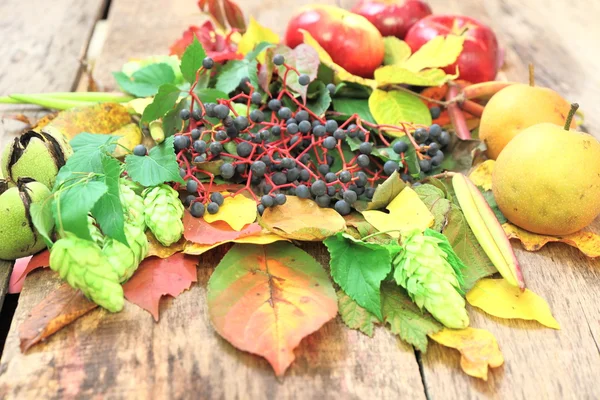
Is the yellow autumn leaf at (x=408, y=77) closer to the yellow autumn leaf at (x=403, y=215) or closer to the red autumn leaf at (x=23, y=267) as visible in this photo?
the yellow autumn leaf at (x=403, y=215)

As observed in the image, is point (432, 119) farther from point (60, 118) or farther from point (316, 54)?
point (60, 118)

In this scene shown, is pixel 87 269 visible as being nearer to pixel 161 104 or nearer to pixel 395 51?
pixel 161 104

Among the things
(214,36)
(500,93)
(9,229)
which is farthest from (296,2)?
(9,229)

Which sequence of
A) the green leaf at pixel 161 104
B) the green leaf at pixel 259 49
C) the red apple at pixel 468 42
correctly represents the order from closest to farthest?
the green leaf at pixel 161 104, the green leaf at pixel 259 49, the red apple at pixel 468 42

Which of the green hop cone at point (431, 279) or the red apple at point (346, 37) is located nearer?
the green hop cone at point (431, 279)

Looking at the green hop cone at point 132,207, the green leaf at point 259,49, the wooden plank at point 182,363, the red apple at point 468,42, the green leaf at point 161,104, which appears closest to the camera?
the wooden plank at point 182,363

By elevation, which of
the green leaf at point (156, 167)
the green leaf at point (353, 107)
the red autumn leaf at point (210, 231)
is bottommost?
the green leaf at point (353, 107)

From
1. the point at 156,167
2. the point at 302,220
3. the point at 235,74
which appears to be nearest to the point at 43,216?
the point at 156,167

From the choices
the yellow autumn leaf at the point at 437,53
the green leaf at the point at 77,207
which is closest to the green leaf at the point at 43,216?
the green leaf at the point at 77,207
